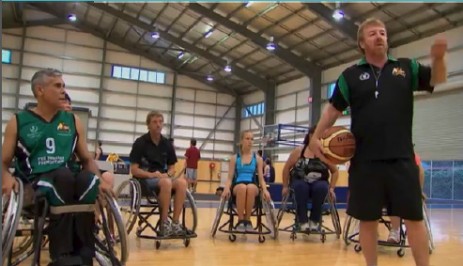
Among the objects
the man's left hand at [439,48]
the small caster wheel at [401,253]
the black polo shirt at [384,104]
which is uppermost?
the man's left hand at [439,48]

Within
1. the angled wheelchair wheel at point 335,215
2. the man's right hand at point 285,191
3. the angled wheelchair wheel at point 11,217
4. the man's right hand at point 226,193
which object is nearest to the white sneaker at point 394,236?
the angled wheelchair wheel at point 335,215

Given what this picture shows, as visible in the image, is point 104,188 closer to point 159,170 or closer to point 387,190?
point 387,190

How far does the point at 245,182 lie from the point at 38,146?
2.22 meters

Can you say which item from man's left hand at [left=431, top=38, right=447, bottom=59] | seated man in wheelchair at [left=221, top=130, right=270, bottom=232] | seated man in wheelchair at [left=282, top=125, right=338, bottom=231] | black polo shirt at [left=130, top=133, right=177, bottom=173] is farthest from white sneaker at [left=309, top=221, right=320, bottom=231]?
man's left hand at [left=431, top=38, right=447, bottom=59]

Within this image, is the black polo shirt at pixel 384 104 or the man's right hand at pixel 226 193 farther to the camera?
the man's right hand at pixel 226 193

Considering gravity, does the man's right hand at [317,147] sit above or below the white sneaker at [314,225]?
above

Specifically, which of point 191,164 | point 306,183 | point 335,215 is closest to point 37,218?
point 306,183

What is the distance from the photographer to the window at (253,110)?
18250 millimetres

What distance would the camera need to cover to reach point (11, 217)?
165 centimetres

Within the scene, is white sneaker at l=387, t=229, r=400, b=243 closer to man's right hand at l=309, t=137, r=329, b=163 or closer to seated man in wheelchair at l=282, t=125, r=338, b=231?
seated man in wheelchair at l=282, t=125, r=338, b=231

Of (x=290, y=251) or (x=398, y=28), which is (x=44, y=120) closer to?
(x=290, y=251)

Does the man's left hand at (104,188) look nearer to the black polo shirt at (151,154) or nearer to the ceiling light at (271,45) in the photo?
the black polo shirt at (151,154)

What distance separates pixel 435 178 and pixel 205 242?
971cm

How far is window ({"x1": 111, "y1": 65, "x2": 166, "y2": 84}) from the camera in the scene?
17406 mm
